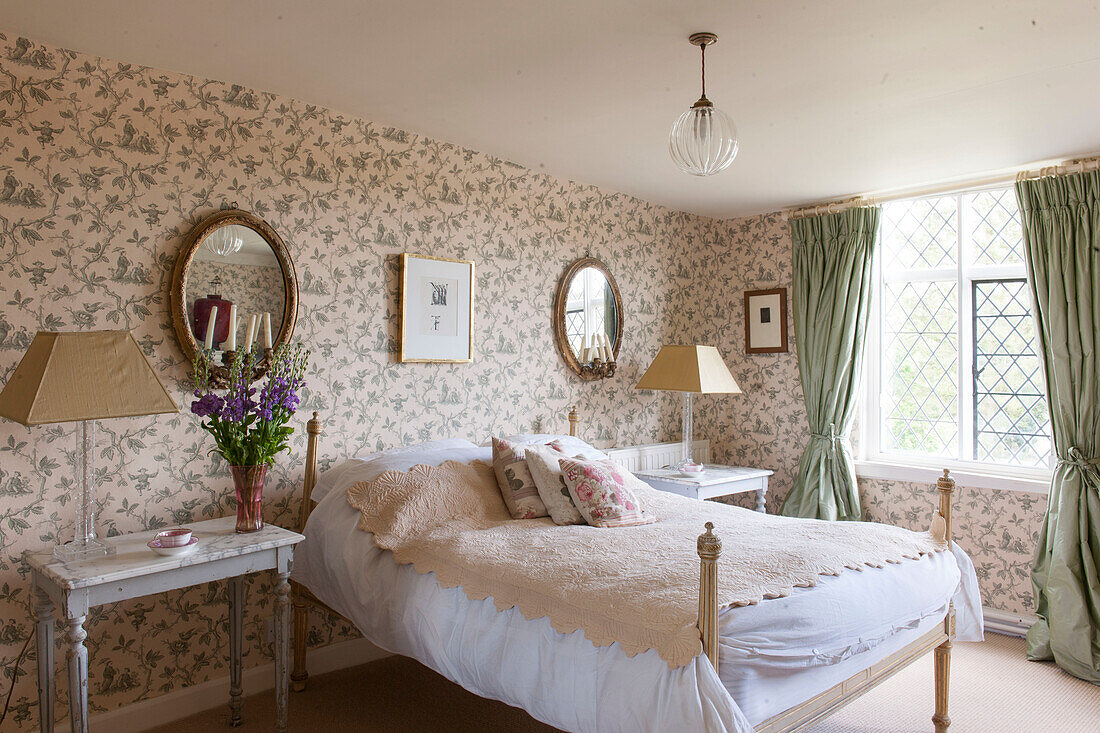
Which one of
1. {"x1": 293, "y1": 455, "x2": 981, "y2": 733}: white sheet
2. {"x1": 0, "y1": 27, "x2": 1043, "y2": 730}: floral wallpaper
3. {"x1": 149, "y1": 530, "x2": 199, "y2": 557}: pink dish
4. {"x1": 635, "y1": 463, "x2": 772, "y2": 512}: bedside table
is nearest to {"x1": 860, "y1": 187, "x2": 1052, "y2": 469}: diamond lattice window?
{"x1": 0, "y1": 27, "x2": 1043, "y2": 730}: floral wallpaper

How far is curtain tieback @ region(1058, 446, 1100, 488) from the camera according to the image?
11.8 feet

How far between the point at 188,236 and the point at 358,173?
0.83m

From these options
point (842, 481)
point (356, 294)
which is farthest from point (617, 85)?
point (842, 481)

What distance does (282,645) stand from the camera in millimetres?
2588

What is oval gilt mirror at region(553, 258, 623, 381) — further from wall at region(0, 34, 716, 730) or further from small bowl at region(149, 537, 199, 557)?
small bowl at region(149, 537, 199, 557)

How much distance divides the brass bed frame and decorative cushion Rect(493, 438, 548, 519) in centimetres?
77

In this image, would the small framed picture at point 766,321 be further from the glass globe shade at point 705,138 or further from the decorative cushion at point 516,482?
the glass globe shade at point 705,138

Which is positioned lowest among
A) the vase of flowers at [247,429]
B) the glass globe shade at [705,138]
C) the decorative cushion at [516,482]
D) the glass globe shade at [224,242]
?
the decorative cushion at [516,482]

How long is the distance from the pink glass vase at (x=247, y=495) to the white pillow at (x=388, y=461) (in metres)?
0.40

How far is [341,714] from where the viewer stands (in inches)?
116

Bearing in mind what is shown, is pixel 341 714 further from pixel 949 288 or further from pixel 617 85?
pixel 949 288

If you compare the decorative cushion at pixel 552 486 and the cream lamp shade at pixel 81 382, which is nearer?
the cream lamp shade at pixel 81 382

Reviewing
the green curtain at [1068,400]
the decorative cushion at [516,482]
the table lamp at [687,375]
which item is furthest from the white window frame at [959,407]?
the decorative cushion at [516,482]

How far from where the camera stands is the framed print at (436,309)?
354 centimetres
